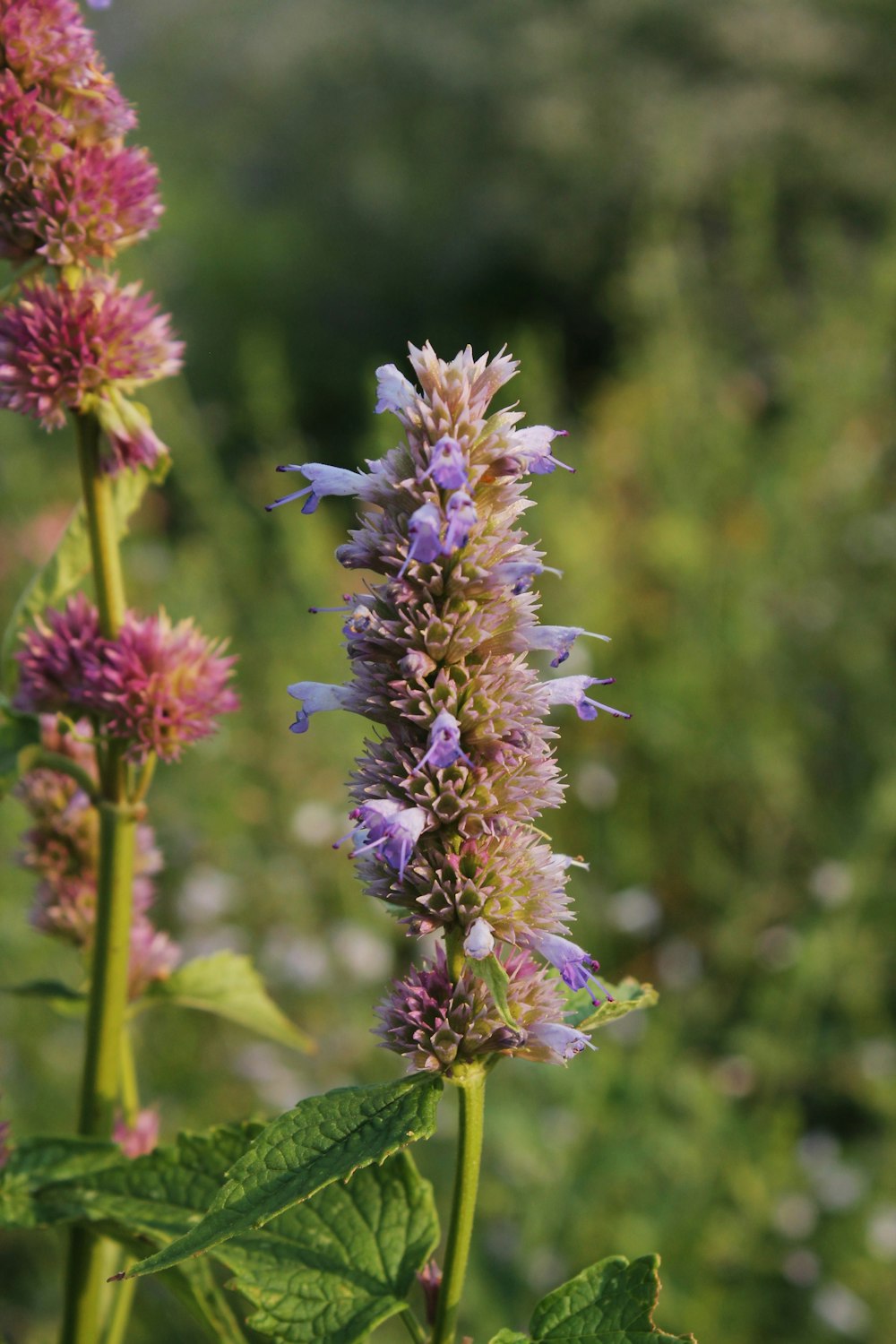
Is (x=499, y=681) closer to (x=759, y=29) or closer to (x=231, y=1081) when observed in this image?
(x=231, y=1081)

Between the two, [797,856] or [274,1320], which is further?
Answer: [797,856]

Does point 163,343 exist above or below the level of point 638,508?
below

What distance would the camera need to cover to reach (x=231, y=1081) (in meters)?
4.22

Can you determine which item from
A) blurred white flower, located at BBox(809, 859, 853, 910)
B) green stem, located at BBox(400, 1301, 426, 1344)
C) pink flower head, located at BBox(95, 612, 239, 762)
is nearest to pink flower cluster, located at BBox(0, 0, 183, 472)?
pink flower head, located at BBox(95, 612, 239, 762)

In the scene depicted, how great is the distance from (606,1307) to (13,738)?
77 centimetres

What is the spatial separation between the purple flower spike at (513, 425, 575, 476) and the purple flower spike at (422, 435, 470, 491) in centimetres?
8

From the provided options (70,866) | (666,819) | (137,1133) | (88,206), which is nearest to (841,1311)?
(666,819)

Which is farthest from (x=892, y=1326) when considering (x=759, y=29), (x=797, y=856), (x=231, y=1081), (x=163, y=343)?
(x=759, y=29)

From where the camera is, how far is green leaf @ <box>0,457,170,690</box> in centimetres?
128

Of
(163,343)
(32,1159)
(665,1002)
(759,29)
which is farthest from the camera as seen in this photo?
(759,29)

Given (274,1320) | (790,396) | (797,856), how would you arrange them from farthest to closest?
1. (790,396)
2. (797,856)
3. (274,1320)

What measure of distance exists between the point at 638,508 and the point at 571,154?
5.56 meters

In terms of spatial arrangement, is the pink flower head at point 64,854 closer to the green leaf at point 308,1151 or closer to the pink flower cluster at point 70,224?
the pink flower cluster at point 70,224

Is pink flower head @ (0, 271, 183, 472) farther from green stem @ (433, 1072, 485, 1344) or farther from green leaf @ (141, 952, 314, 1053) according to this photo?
green stem @ (433, 1072, 485, 1344)
